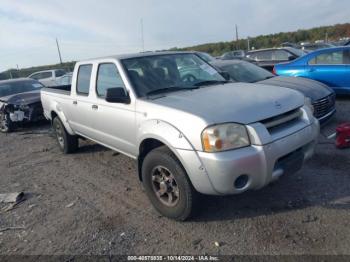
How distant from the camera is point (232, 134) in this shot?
9.87 ft

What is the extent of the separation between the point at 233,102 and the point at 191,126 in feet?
1.86

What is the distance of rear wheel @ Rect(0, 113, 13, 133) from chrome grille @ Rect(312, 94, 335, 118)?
8.32 metres

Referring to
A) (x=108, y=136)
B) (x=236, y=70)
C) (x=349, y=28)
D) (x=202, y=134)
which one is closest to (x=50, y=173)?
(x=108, y=136)

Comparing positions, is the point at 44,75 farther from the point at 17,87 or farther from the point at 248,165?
the point at 248,165

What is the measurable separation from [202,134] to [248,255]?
1.15 meters

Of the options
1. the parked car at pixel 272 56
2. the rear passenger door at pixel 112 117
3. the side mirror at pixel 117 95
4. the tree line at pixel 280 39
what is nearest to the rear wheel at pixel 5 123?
the rear passenger door at pixel 112 117

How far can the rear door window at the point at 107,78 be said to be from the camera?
4.29m

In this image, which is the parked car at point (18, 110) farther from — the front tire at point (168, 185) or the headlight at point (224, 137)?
the headlight at point (224, 137)

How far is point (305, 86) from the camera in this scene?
257 inches

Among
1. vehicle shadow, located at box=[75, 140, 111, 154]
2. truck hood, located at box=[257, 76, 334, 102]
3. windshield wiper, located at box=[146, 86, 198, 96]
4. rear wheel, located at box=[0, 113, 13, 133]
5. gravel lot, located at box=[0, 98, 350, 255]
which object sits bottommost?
gravel lot, located at box=[0, 98, 350, 255]

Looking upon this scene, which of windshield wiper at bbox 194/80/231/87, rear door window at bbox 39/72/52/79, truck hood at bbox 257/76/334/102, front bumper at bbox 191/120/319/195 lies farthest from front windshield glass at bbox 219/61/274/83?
rear door window at bbox 39/72/52/79

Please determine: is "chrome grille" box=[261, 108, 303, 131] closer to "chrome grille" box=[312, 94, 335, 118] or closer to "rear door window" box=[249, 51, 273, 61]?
"chrome grille" box=[312, 94, 335, 118]

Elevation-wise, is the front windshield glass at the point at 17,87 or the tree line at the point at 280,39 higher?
the tree line at the point at 280,39

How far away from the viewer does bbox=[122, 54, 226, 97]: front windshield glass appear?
4.04m
